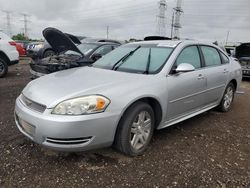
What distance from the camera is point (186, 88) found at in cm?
369

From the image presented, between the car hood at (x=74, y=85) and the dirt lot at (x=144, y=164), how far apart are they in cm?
76

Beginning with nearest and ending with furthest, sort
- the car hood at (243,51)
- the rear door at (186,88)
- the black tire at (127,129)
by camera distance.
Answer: the black tire at (127,129), the rear door at (186,88), the car hood at (243,51)

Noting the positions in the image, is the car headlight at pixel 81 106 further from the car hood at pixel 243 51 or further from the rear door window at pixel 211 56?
the car hood at pixel 243 51

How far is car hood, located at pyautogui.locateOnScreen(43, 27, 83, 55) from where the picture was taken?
587 centimetres

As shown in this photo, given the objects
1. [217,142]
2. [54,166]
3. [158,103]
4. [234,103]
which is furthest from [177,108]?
[234,103]

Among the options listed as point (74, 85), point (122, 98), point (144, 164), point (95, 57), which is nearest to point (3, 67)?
point (95, 57)

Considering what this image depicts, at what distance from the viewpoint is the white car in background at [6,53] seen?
328 inches

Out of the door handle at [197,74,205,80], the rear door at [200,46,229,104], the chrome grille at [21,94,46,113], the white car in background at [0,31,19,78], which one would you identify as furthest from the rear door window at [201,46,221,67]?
the white car in background at [0,31,19,78]

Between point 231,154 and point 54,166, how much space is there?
234 centimetres

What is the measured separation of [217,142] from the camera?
12.0ft

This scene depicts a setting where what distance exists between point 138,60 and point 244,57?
25.1 ft

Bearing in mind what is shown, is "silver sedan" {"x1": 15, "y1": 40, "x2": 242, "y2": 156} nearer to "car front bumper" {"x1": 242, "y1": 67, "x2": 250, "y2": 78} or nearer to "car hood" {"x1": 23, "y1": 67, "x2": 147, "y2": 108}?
"car hood" {"x1": 23, "y1": 67, "x2": 147, "y2": 108}

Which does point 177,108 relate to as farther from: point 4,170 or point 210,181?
point 4,170

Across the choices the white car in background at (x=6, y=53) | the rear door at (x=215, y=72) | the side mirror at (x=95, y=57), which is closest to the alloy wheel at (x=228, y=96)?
the rear door at (x=215, y=72)
